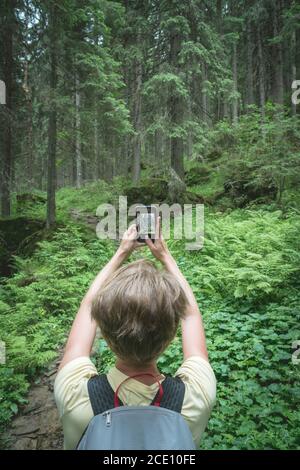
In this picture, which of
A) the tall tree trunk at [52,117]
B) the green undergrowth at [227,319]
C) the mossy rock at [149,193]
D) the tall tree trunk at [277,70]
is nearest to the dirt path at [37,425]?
the green undergrowth at [227,319]

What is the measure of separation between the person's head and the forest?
111 inches

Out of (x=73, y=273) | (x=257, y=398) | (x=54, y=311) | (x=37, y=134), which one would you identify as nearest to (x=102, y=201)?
(x=37, y=134)

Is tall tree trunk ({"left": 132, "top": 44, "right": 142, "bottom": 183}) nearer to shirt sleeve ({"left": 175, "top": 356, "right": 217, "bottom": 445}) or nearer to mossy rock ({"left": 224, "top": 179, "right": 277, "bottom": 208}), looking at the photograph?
mossy rock ({"left": 224, "top": 179, "right": 277, "bottom": 208})

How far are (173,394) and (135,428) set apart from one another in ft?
0.86

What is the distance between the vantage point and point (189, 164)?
71.5 ft

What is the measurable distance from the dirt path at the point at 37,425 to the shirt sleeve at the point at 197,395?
10.8 ft

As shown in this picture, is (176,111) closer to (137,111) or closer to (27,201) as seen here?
(137,111)

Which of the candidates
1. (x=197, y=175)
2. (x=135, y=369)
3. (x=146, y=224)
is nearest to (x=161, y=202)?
(x=197, y=175)

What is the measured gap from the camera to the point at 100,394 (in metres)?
1.62

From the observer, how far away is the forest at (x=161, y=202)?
15.9ft

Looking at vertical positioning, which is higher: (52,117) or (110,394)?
(52,117)

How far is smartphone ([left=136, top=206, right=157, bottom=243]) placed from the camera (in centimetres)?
277

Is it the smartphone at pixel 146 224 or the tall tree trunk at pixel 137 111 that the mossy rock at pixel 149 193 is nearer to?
the tall tree trunk at pixel 137 111

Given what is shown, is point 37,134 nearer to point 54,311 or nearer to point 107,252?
point 107,252
